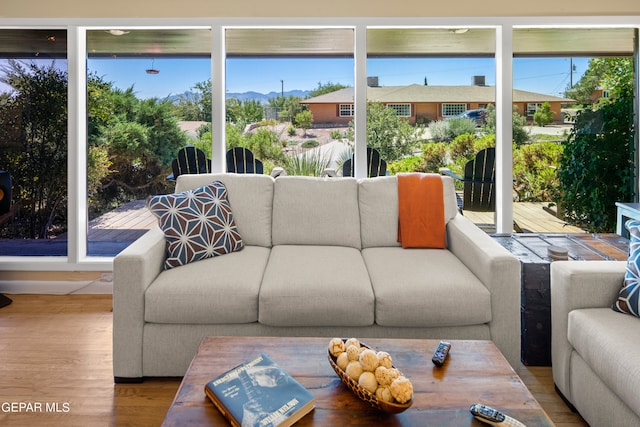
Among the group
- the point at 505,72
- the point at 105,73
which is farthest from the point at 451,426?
the point at 105,73

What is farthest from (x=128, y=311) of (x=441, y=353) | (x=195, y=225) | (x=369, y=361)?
(x=441, y=353)

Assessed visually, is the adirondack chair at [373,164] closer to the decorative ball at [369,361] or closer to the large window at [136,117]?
the large window at [136,117]

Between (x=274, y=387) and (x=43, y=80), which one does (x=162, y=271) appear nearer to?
(x=274, y=387)

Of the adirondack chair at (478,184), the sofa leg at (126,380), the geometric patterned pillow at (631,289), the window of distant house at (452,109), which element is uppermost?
the window of distant house at (452,109)

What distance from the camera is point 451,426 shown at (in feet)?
4.05

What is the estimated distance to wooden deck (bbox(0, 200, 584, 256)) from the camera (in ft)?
12.0

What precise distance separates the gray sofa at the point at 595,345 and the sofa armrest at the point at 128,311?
1.95m

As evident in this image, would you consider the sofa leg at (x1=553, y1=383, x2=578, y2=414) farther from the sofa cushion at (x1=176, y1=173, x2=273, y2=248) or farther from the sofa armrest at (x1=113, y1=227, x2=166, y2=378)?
the sofa armrest at (x1=113, y1=227, x2=166, y2=378)

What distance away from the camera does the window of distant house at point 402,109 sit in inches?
142

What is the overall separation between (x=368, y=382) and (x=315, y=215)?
1745 millimetres

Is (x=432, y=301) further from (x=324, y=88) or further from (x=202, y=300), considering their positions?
(x=324, y=88)

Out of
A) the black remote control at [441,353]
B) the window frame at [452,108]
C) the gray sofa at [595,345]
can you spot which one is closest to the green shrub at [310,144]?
the window frame at [452,108]

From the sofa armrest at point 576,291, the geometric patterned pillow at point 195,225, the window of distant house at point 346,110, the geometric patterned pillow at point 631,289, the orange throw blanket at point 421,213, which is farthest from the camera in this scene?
the window of distant house at point 346,110

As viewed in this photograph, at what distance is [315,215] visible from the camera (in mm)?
2977
